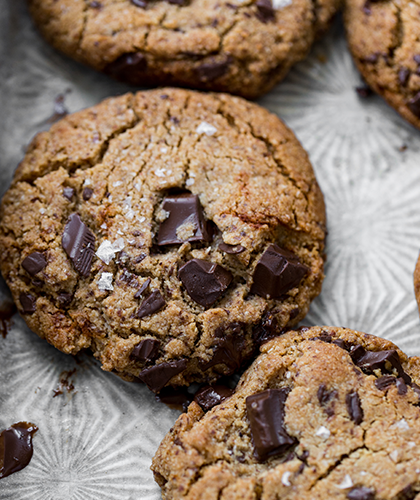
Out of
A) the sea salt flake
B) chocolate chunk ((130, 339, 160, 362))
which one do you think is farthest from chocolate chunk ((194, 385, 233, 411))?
the sea salt flake

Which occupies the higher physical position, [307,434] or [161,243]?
[161,243]

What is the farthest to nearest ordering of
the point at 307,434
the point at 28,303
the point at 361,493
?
1. the point at 28,303
2. the point at 307,434
3. the point at 361,493

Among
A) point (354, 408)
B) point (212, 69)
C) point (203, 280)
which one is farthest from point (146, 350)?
point (212, 69)

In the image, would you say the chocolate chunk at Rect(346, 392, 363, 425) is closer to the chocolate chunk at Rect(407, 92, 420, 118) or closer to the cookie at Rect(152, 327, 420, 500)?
the cookie at Rect(152, 327, 420, 500)

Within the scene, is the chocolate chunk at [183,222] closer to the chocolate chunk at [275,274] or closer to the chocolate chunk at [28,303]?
the chocolate chunk at [275,274]

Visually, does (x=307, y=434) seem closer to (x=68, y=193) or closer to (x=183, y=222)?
Answer: (x=183, y=222)

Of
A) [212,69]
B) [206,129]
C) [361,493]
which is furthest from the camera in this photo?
[212,69]
